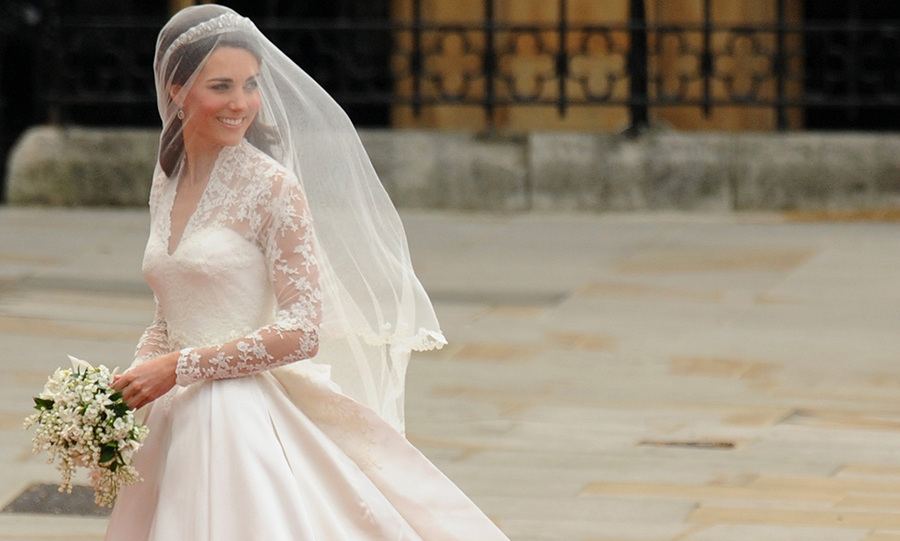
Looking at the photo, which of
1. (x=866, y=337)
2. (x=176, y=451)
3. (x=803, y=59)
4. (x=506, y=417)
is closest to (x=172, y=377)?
(x=176, y=451)

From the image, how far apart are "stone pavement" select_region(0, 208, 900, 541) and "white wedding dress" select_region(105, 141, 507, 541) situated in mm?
1819

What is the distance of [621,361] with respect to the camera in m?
9.19

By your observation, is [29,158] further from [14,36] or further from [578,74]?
[578,74]

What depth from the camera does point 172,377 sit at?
4.30 m

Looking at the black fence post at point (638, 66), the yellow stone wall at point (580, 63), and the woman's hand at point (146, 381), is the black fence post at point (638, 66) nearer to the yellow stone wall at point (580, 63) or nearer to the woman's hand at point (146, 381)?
the yellow stone wall at point (580, 63)

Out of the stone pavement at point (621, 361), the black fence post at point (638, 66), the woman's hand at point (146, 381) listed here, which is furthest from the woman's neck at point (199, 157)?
the black fence post at point (638, 66)

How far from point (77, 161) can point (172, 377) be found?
9.71 metres

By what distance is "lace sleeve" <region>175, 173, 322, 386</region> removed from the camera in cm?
431

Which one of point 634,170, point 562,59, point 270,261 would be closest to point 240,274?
point 270,261

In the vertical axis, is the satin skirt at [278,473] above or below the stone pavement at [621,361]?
above

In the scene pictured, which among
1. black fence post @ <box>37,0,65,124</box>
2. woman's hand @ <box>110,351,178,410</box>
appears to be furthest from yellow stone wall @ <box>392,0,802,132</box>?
woman's hand @ <box>110,351,178,410</box>

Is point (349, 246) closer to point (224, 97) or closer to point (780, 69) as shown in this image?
point (224, 97)

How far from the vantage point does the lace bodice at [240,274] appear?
14.2ft

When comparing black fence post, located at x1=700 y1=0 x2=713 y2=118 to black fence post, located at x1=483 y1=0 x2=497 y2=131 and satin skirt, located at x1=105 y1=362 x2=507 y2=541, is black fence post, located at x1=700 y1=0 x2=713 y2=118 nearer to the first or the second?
black fence post, located at x1=483 y1=0 x2=497 y2=131
